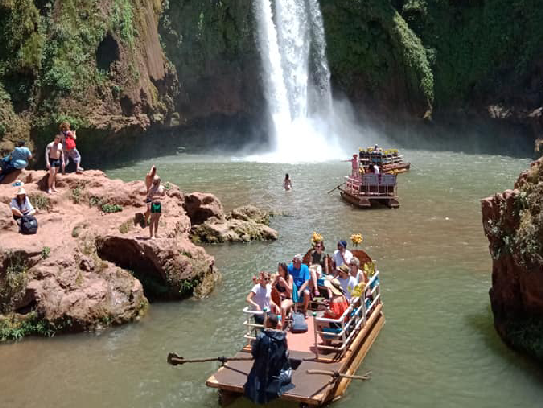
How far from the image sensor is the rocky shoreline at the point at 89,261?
542 inches

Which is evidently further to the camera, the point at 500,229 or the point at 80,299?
the point at 80,299

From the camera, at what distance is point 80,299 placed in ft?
45.8

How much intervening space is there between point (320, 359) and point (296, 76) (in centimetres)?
4524

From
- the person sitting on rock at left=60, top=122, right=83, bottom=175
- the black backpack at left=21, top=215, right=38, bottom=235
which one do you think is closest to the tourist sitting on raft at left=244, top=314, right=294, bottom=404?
the black backpack at left=21, top=215, right=38, bottom=235

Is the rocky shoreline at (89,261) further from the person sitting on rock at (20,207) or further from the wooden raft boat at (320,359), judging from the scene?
the wooden raft boat at (320,359)

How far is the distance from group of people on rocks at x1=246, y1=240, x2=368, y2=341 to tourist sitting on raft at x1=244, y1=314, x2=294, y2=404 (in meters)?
1.58

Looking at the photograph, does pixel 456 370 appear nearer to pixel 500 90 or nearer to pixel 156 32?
pixel 156 32

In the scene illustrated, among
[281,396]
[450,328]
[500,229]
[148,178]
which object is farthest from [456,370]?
[148,178]

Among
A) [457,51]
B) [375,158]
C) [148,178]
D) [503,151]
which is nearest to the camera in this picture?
[148,178]

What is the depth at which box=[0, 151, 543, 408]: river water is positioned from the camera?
36.2 feet

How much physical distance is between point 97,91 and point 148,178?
2316cm

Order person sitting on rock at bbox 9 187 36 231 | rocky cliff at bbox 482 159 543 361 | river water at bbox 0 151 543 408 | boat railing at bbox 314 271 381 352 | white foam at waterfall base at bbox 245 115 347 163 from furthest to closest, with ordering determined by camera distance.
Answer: white foam at waterfall base at bbox 245 115 347 163
person sitting on rock at bbox 9 187 36 231
rocky cliff at bbox 482 159 543 361
boat railing at bbox 314 271 381 352
river water at bbox 0 151 543 408

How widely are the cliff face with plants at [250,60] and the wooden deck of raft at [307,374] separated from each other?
27.9m

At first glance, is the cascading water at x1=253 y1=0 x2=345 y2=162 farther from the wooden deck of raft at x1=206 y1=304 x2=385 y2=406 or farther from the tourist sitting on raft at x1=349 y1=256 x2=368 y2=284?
the wooden deck of raft at x1=206 y1=304 x2=385 y2=406
